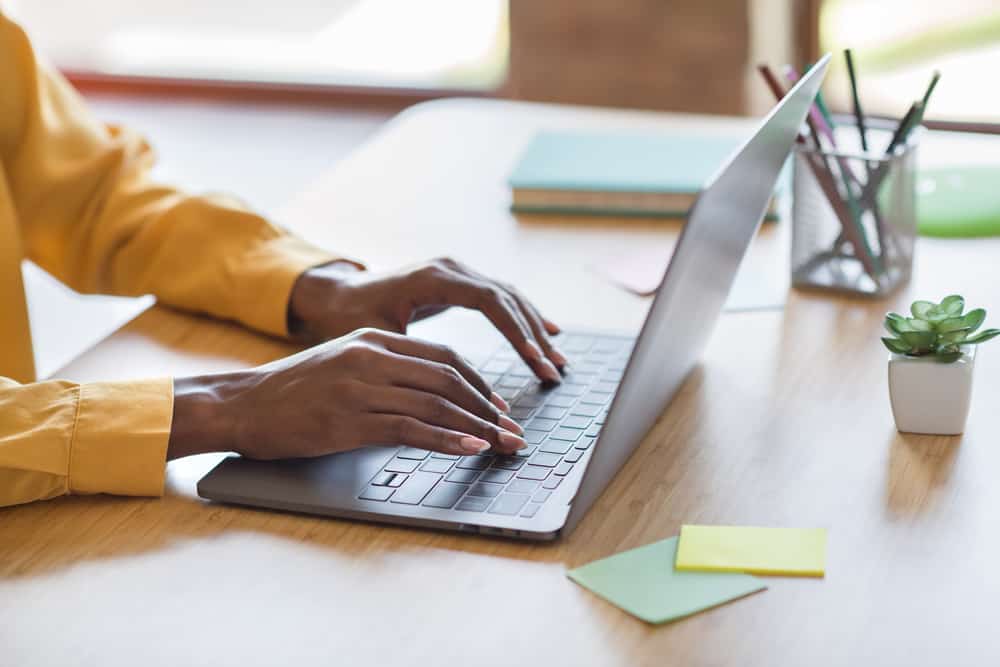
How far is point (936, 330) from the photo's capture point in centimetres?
97

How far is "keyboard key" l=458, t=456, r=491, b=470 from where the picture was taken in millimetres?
935

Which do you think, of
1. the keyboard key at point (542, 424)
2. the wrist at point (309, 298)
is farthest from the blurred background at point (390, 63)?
the keyboard key at point (542, 424)

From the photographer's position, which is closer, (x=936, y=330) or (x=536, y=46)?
(x=936, y=330)

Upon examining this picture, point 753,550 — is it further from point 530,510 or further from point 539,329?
point 539,329

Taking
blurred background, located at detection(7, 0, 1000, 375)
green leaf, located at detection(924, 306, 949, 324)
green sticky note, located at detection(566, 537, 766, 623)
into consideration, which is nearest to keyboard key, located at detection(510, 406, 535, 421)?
green sticky note, located at detection(566, 537, 766, 623)

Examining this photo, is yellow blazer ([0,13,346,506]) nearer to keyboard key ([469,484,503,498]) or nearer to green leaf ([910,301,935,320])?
keyboard key ([469,484,503,498])

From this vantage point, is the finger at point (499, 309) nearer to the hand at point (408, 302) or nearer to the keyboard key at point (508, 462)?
the hand at point (408, 302)

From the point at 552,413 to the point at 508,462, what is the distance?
104 millimetres

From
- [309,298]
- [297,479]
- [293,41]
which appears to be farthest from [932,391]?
[293,41]

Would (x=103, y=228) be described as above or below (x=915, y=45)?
above

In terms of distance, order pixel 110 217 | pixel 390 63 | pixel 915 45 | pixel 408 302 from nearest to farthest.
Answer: pixel 408 302 < pixel 110 217 < pixel 915 45 < pixel 390 63

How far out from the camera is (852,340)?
1.18 m

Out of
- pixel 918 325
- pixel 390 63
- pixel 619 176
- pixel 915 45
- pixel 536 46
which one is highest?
pixel 918 325

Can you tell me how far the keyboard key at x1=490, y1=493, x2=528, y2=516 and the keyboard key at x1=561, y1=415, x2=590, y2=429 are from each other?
0.13m
